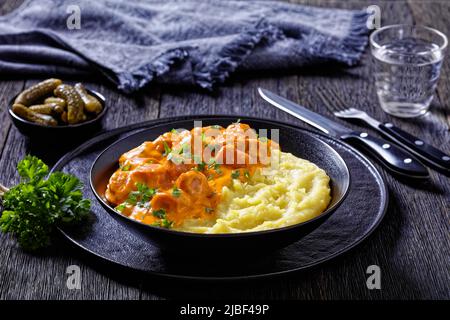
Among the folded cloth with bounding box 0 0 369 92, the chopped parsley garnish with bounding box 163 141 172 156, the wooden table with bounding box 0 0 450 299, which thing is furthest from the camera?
the folded cloth with bounding box 0 0 369 92

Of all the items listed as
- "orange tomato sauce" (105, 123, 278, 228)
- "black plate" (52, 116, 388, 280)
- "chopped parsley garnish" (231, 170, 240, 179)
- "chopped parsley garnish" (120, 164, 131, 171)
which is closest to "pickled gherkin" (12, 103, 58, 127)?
"black plate" (52, 116, 388, 280)

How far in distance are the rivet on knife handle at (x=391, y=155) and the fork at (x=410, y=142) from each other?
11cm

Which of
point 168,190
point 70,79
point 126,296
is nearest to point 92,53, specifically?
point 70,79

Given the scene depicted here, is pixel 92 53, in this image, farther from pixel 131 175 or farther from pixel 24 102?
pixel 131 175

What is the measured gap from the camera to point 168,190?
2.26 m

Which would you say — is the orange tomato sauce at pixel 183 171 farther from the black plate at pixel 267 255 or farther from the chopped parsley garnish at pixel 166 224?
the black plate at pixel 267 255

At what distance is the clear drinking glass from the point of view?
11.0ft

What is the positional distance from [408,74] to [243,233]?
1.73 m

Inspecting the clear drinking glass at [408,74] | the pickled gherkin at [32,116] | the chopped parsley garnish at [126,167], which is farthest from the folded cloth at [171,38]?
the chopped parsley garnish at [126,167]

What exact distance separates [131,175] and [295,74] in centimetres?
185

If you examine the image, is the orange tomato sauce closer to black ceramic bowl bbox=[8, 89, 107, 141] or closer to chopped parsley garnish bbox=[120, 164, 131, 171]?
chopped parsley garnish bbox=[120, 164, 131, 171]

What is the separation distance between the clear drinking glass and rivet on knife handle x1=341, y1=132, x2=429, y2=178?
46cm

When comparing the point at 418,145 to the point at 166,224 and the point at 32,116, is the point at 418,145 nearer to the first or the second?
the point at 166,224

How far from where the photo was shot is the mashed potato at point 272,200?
2.20m
